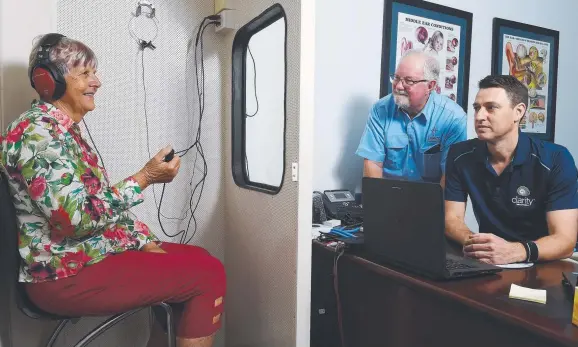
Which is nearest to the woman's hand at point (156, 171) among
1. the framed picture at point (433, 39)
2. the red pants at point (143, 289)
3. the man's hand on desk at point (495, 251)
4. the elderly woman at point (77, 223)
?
the elderly woman at point (77, 223)

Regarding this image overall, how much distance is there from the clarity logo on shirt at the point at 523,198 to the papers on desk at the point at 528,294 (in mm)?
638

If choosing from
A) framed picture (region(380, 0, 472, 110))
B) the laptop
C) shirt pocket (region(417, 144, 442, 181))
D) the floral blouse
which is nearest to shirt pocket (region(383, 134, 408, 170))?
shirt pocket (region(417, 144, 442, 181))

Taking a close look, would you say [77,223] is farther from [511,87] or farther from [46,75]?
[511,87]

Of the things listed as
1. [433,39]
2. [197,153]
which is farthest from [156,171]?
[433,39]

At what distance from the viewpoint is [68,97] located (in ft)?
4.19

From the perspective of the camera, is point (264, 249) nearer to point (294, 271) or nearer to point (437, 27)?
point (294, 271)

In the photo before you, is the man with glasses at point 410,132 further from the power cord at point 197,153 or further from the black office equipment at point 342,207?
the power cord at point 197,153

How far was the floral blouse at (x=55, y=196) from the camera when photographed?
3.49 ft

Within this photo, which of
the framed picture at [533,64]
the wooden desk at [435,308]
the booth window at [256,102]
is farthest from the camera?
the framed picture at [533,64]

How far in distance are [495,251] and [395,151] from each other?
1.05m

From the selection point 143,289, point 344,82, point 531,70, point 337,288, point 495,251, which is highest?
point 531,70

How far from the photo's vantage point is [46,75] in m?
1.22

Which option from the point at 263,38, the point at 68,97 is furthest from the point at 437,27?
the point at 68,97

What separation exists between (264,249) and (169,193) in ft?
2.11
